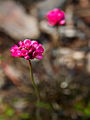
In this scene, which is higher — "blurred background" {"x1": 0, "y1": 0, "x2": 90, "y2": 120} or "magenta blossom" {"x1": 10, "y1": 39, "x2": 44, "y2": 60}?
"magenta blossom" {"x1": 10, "y1": 39, "x2": 44, "y2": 60}

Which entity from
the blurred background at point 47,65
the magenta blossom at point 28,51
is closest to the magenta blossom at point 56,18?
the blurred background at point 47,65

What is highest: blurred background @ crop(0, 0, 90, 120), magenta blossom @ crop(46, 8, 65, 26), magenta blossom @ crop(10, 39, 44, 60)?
magenta blossom @ crop(46, 8, 65, 26)

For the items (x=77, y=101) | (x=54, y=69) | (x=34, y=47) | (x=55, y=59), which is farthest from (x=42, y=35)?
(x=34, y=47)

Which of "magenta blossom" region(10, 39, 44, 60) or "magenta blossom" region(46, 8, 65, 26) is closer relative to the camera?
"magenta blossom" region(10, 39, 44, 60)

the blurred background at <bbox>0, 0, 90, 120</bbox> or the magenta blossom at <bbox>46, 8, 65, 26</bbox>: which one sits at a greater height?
the magenta blossom at <bbox>46, 8, 65, 26</bbox>

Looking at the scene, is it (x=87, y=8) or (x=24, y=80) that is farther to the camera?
(x=87, y=8)

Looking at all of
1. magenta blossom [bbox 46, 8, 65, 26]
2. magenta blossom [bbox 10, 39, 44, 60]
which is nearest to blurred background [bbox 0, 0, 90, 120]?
magenta blossom [bbox 10, 39, 44, 60]

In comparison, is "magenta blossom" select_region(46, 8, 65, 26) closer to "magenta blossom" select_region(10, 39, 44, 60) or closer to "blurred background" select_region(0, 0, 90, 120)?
"blurred background" select_region(0, 0, 90, 120)

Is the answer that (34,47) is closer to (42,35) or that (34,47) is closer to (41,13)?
(42,35)
